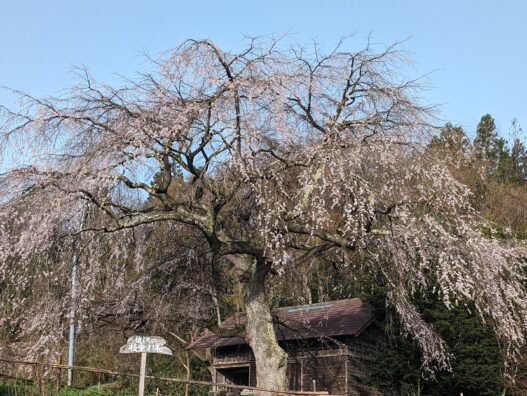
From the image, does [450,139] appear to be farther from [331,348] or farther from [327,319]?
[327,319]

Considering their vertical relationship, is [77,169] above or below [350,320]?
above

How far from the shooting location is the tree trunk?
10.7 meters

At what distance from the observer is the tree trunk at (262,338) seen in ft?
35.2

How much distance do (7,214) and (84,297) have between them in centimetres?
220

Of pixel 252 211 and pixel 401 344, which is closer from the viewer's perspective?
pixel 252 211

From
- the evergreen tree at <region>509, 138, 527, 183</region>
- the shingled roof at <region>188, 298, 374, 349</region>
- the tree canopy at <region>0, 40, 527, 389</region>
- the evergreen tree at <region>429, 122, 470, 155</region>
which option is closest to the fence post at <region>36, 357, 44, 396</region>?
the tree canopy at <region>0, 40, 527, 389</region>

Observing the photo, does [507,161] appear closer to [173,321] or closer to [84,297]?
[173,321]

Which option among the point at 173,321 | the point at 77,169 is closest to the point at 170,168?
the point at 77,169

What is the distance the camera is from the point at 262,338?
1098cm

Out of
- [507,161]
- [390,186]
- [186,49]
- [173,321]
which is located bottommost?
[173,321]

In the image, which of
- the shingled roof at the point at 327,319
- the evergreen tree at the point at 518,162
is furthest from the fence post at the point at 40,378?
the evergreen tree at the point at 518,162

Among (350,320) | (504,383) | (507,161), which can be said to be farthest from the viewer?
(507,161)

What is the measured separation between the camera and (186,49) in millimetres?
10164

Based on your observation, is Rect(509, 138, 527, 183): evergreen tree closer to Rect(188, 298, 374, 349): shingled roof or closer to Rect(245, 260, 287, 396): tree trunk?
Rect(188, 298, 374, 349): shingled roof
